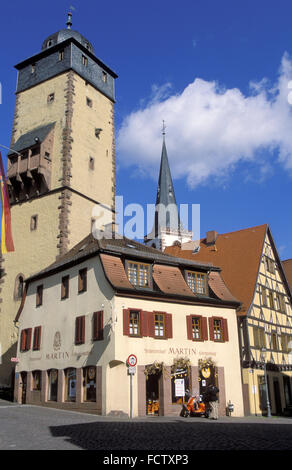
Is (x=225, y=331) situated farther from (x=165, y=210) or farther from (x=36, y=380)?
(x=165, y=210)

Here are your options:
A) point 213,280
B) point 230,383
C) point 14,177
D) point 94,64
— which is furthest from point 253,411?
point 94,64

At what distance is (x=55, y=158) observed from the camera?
34000 mm

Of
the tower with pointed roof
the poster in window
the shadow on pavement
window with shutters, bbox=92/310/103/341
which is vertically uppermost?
the tower with pointed roof

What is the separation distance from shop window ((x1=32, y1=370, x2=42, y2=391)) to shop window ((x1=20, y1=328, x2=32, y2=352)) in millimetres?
1520

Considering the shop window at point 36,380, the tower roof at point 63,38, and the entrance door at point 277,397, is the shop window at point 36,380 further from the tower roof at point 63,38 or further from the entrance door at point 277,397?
the tower roof at point 63,38

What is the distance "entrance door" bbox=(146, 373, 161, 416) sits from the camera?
21578 mm

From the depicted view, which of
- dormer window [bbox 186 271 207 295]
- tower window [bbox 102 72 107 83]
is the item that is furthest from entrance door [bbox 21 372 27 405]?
tower window [bbox 102 72 107 83]

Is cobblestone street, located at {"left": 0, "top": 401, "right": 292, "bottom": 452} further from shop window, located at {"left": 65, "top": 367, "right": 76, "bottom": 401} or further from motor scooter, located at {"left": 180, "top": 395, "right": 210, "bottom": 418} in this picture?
shop window, located at {"left": 65, "top": 367, "right": 76, "bottom": 401}

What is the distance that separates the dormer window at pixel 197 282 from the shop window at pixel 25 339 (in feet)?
30.5

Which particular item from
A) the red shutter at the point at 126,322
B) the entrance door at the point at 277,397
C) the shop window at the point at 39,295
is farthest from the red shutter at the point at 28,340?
the entrance door at the point at 277,397

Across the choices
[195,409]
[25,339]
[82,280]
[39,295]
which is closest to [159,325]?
[195,409]

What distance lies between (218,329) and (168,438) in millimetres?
13802

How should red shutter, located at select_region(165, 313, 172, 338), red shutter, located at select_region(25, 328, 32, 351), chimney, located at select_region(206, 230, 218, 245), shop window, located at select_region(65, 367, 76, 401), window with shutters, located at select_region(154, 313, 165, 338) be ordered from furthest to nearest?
chimney, located at select_region(206, 230, 218, 245) → red shutter, located at select_region(25, 328, 32, 351) → shop window, located at select_region(65, 367, 76, 401) → red shutter, located at select_region(165, 313, 172, 338) → window with shutters, located at select_region(154, 313, 165, 338)
